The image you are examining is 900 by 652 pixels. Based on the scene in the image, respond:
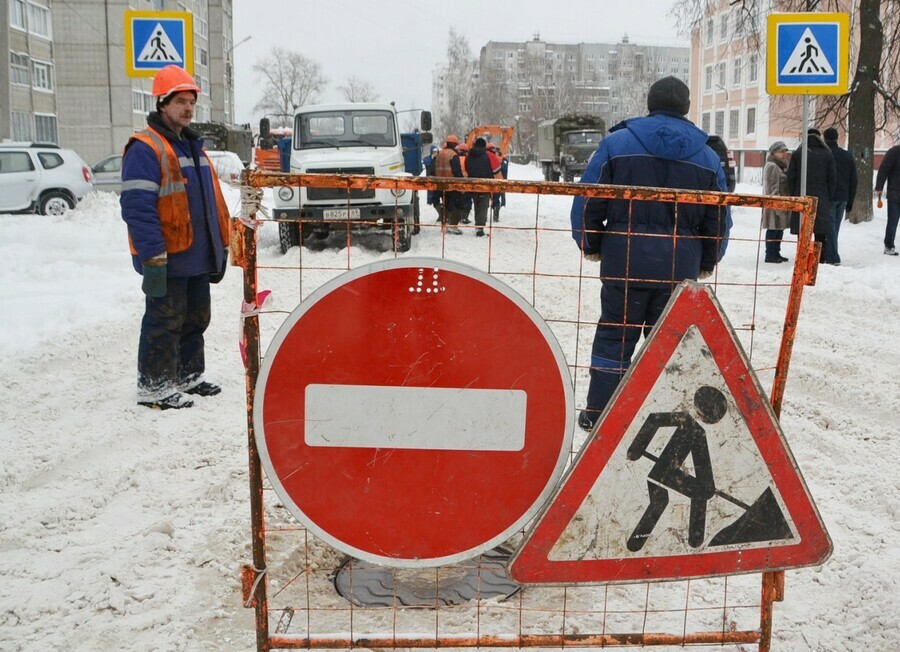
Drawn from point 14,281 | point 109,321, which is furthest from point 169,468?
point 14,281

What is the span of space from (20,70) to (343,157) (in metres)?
40.5

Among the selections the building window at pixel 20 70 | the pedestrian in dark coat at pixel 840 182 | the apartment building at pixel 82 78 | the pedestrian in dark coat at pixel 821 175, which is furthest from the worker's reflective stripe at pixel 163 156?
the apartment building at pixel 82 78

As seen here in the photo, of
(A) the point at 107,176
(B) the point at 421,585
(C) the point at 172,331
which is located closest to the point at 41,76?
(A) the point at 107,176

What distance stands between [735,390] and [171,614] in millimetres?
2205

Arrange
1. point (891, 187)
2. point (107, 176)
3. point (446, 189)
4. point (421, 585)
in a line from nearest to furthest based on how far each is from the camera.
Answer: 1. point (446, 189)
2. point (421, 585)
3. point (891, 187)
4. point (107, 176)

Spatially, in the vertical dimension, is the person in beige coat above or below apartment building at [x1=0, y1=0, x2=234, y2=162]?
below

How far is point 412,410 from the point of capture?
2783 millimetres

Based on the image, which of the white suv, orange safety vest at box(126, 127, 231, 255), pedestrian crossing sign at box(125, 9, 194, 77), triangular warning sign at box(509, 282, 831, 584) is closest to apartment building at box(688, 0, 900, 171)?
the white suv

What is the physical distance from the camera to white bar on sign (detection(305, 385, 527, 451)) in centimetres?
277

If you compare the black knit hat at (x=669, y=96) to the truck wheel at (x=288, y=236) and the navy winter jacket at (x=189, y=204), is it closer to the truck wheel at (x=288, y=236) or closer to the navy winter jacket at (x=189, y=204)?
the navy winter jacket at (x=189, y=204)

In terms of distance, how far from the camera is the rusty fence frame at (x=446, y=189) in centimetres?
287

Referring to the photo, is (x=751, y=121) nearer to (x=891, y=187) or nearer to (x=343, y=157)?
(x=891, y=187)

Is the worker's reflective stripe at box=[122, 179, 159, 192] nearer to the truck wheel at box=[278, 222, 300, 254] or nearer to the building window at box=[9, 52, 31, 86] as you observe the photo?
the truck wheel at box=[278, 222, 300, 254]

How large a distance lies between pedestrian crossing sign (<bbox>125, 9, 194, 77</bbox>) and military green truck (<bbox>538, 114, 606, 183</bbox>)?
1049 inches
